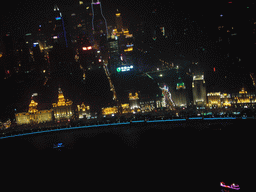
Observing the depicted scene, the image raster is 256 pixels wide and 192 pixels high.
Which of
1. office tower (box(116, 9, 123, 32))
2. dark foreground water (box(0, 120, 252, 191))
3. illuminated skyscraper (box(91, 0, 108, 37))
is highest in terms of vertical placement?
illuminated skyscraper (box(91, 0, 108, 37))

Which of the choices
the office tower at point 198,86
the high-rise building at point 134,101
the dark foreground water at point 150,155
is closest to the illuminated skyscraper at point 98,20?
the high-rise building at point 134,101

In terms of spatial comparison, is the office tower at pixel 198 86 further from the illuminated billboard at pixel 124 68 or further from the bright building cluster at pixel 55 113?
the bright building cluster at pixel 55 113

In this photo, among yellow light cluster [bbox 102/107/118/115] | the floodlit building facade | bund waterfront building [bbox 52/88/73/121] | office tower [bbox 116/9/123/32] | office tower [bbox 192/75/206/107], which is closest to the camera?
bund waterfront building [bbox 52/88/73/121]

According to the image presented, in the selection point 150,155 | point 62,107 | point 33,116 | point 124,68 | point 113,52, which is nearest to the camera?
point 150,155

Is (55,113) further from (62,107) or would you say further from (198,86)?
(198,86)

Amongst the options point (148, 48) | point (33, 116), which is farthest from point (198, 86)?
point (33, 116)

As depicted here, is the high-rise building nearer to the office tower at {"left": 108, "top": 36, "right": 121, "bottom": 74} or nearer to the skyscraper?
the office tower at {"left": 108, "top": 36, "right": 121, "bottom": 74}

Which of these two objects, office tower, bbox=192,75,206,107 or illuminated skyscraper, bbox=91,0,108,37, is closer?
office tower, bbox=192,75,206,107

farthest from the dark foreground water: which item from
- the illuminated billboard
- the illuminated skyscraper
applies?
the illuminated skyscraper
